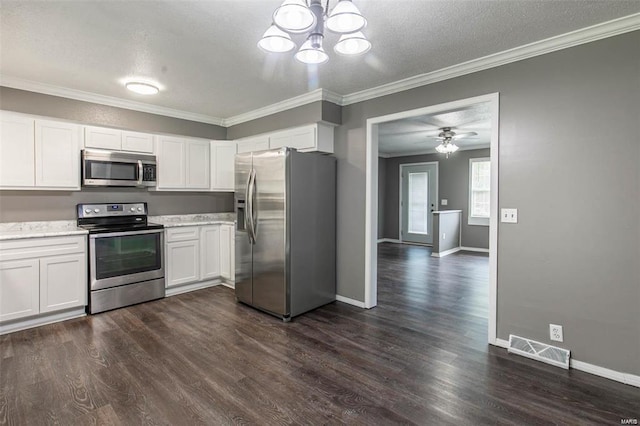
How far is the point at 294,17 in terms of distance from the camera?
1606 millimetres

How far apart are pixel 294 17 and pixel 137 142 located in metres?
3.37

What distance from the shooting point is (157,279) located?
162 inches

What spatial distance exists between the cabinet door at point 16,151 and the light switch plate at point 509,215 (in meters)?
4.63

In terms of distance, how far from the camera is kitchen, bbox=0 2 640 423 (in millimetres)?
2148

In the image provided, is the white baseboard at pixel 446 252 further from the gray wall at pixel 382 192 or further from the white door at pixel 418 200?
the gray wall at pixel 382 192

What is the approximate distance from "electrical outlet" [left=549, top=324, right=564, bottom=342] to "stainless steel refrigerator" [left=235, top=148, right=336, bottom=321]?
2.19 m

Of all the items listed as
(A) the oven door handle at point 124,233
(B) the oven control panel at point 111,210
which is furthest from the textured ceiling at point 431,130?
(B) the oven control panel at point 111,210

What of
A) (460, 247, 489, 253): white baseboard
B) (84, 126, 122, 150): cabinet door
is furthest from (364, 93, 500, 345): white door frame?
(460, 247, 489, 253): white baseboard

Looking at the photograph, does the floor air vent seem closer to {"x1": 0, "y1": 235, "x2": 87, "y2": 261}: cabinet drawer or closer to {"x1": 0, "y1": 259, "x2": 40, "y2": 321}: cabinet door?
{"x1": 0, "y1": 235, "x2": 87, "y2": 261}: cabinet drawer

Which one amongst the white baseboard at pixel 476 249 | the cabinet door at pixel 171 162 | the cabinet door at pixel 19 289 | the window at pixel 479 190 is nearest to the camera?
the cabinet door at pixel 19 289

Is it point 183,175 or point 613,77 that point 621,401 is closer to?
point 613,77

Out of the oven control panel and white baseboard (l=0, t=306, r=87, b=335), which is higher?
the oven control panel

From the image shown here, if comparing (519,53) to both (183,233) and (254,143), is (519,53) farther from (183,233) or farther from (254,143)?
(183,233)

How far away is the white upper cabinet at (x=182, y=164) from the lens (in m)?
4.39
